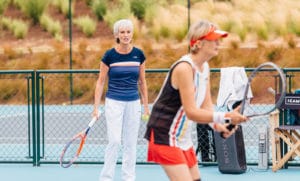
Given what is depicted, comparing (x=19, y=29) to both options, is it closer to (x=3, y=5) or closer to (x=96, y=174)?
(x=3, y=5)

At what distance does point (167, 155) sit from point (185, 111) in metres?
0.35

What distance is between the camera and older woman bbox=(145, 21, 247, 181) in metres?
5.54

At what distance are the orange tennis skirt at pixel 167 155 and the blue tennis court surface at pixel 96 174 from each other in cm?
387

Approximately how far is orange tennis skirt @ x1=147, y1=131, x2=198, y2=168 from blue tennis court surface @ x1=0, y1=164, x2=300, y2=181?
3.87 m

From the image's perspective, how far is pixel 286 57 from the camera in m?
25.1

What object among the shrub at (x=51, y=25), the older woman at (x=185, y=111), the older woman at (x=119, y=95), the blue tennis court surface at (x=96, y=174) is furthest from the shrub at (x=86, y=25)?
the older woman at (x=185, y=111)

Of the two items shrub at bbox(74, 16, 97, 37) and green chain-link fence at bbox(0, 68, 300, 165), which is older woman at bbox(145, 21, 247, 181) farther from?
shrub at bbox(74, 16, 97, 37)

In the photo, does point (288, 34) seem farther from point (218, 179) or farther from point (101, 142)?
point (218, 179)

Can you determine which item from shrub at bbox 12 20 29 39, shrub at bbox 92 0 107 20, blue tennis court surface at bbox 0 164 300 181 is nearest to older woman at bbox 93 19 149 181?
blue tennis court surface at bbox 0 164 300 181

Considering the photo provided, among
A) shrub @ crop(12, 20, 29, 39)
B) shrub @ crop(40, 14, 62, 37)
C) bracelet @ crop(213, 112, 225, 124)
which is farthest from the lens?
shrub @ crop(12, 20, 29, 39)

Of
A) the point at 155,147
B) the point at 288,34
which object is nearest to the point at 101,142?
the point at 155,147

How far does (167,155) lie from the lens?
18.8 ft

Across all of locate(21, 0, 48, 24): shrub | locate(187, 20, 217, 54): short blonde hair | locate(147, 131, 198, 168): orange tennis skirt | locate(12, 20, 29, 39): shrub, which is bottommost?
locate(147, 131, 198, 168): orange tennis skirt

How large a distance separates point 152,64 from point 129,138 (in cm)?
1641
